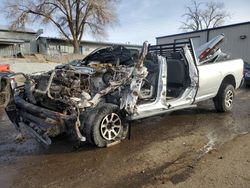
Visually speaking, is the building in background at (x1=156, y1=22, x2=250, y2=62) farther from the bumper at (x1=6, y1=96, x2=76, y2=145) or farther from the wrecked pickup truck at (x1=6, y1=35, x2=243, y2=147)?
the bumper at (x1=6, y1=96, x2=76, y2=145)

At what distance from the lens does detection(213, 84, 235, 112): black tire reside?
24.0ft

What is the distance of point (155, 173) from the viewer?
3.81 m

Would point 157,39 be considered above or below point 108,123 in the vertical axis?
above

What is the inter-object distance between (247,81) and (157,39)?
1735 centimetres

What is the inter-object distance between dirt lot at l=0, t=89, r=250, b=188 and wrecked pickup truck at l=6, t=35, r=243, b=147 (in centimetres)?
38

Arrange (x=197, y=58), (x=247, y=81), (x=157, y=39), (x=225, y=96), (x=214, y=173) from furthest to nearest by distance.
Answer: (x=157, y=39) < (x=247, y=81) < (x=225, y=96) < (x=197, y=58) < (x=214, y=173)

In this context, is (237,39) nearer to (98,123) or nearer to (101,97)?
(101,97)

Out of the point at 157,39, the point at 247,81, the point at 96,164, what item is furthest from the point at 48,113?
the point at 157,39

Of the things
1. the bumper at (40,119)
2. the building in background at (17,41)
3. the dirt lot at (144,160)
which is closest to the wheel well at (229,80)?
the dirt lot at (144,160)

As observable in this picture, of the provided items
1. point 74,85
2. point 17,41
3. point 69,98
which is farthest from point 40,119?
point 17,41

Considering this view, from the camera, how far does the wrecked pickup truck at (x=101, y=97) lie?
177 inches

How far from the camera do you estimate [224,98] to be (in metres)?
7.32

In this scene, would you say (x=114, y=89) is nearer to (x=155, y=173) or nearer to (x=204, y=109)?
(x=155, y=173)

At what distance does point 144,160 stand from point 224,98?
3932mm
